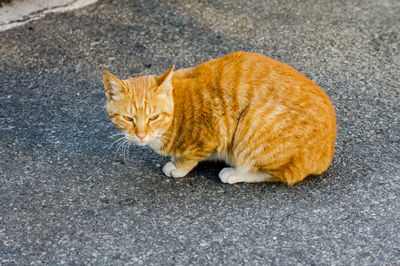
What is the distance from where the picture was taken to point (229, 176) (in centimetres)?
382

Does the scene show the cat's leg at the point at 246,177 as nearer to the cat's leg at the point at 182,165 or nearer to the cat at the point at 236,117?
the cat at the point at 236,117

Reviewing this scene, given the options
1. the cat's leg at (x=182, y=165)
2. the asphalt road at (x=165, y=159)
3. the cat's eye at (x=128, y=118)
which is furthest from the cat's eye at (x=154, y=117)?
the asphalt road at (x=165, y=159)

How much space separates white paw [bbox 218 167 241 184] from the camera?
3809 millimetres

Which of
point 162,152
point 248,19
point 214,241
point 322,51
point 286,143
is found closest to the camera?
point 214,241

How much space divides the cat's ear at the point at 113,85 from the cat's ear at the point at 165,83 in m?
0.25

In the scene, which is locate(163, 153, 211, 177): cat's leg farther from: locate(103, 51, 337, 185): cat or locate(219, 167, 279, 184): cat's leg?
locate(219, 167, 279, 184): cat's leg

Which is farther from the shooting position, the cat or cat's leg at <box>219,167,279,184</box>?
cat's leg at <box>219,167,279,184</box>

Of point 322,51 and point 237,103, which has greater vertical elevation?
point 237,103

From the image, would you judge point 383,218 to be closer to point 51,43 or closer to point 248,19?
point 248,19

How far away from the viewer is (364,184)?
3803mm

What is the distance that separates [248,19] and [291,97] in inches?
110

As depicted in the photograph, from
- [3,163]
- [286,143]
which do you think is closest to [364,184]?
[286,143]

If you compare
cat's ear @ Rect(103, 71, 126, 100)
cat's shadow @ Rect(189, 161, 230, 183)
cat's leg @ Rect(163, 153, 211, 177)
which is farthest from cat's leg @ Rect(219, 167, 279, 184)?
cat's ear @ Rect(103, 71, 126, 100)

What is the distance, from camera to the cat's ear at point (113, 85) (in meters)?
3.53
